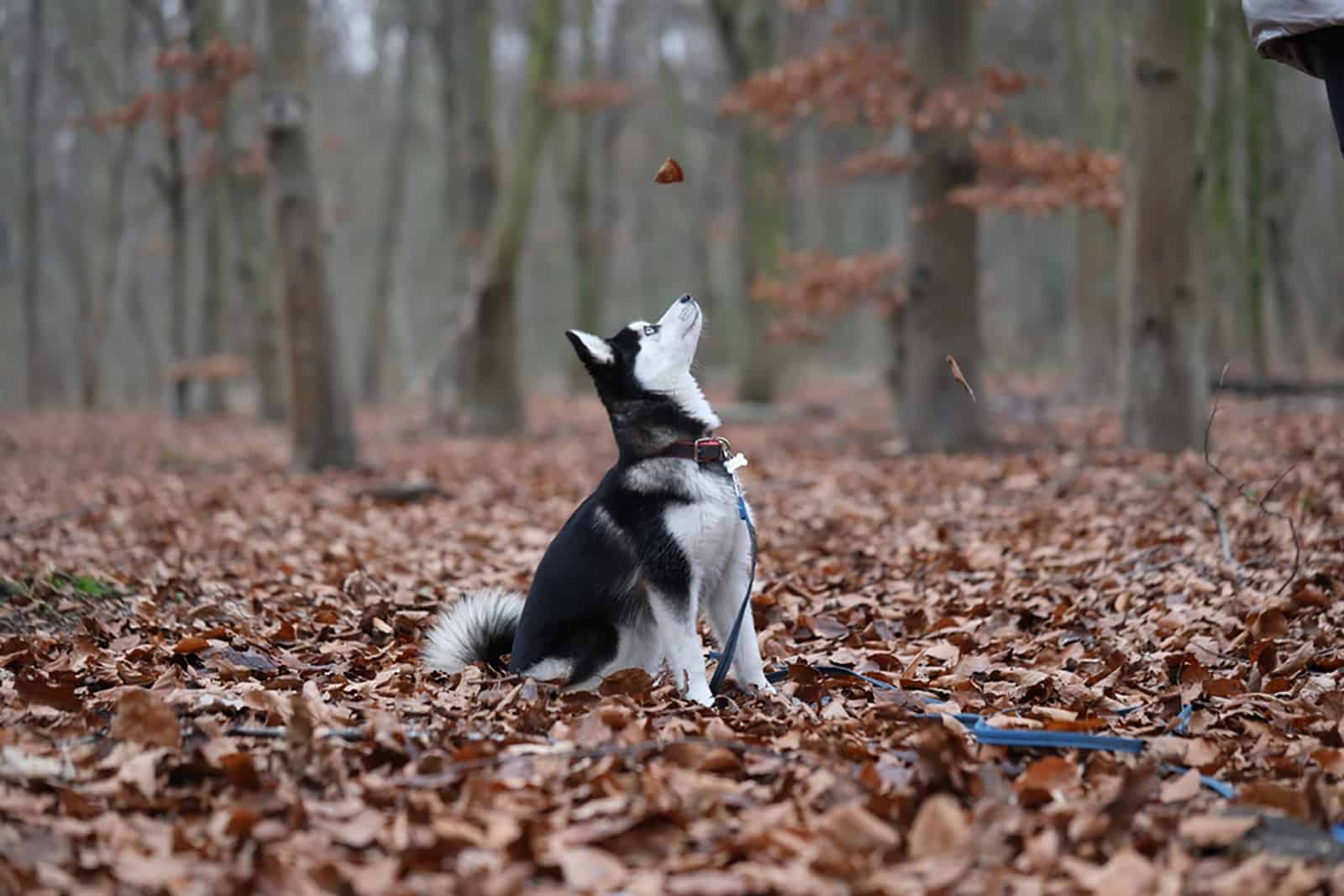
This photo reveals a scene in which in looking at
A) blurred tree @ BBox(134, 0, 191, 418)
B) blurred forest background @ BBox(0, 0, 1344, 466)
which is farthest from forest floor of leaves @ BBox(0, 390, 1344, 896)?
blurred tree @ BBox(134, 0, 191, 418)

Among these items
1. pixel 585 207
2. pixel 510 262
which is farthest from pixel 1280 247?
pixel 585 207

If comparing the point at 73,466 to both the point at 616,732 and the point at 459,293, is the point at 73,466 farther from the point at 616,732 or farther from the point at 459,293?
the point at 616,732

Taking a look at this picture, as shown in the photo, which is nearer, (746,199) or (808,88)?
(808,88)

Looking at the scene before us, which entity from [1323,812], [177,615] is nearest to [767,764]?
[1323,812]

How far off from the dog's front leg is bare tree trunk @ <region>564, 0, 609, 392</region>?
19.5 metres

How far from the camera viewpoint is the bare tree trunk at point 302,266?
11.3 meters

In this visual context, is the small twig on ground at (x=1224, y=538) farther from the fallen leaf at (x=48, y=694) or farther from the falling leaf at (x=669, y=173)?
the fallen leaf at (x=48, y=694)

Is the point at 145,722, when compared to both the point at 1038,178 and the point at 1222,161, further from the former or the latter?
the point at 1222,161

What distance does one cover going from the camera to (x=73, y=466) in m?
13.2

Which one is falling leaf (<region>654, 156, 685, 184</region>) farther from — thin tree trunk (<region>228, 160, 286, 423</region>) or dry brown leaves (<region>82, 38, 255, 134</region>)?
thin tree trunk (<region>228, 160, 286, 423</region>)

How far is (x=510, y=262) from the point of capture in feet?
51.0

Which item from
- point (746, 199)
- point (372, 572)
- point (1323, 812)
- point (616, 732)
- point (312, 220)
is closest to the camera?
point (1323, 812)

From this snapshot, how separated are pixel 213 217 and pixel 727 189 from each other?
1998 centimetres

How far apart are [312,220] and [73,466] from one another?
13.7 ft
